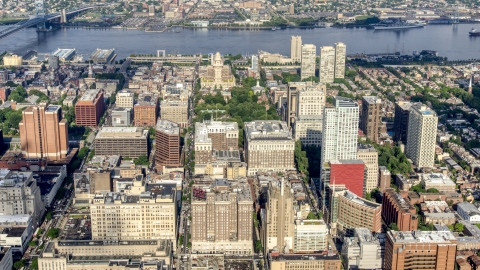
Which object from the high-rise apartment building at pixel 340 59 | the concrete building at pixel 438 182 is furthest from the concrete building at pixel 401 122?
the high-rise apartment building at pixel 340 59

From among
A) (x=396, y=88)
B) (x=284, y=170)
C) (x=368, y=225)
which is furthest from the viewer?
(x=396, y=88)

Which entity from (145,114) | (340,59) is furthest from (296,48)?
(145,114)

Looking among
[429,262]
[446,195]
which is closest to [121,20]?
[446,195]

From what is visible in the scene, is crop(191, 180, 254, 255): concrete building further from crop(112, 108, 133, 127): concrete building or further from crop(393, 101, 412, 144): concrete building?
crop(112, 108, 133, 127): concrete building

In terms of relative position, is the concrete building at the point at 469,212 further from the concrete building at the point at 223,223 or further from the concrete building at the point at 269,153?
the concrete building at the point at 223,223

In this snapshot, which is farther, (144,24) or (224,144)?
(144,24)

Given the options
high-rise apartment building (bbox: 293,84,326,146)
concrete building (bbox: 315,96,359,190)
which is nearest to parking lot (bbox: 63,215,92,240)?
concrete building (bbox: 315,96,359,190)

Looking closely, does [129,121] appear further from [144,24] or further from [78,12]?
[78,12]
